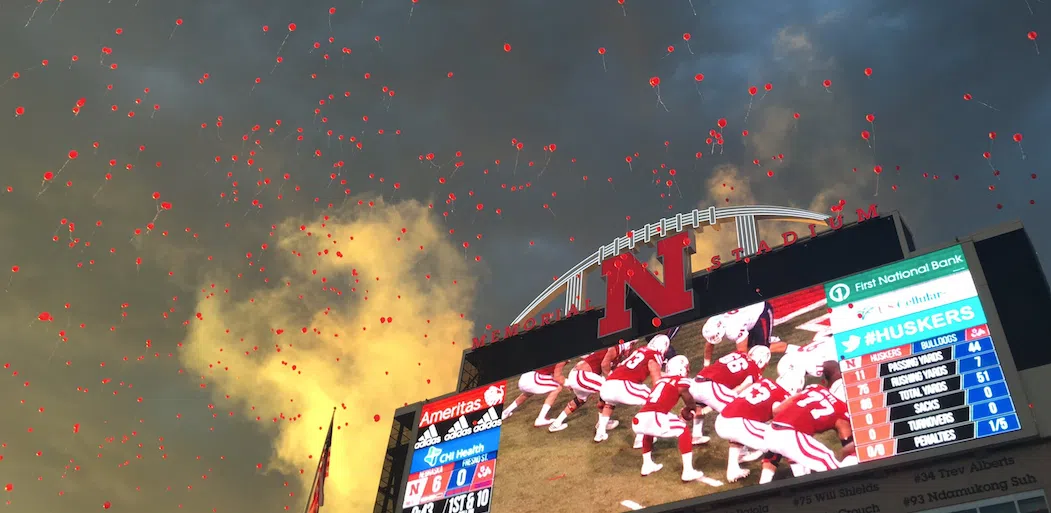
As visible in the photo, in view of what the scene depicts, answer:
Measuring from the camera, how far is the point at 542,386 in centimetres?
2430

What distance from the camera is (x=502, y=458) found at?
23.0 metres

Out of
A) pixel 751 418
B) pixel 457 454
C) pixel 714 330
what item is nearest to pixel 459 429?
pixel 457 454

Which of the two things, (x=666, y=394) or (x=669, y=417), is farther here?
(x=666, y=394)

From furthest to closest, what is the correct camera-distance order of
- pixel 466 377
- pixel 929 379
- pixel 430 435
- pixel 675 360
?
pixel 466 377 → pixel 430 435 → pixel 675 360 → pixel 929 379

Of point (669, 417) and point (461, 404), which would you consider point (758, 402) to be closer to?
point (669, 417)

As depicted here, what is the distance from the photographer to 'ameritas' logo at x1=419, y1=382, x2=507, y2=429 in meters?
25.3

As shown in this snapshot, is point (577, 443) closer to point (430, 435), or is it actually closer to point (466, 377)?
point (430, 435)

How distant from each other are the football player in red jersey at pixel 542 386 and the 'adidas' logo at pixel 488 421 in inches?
10.1

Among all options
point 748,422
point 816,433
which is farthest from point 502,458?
point 816,433

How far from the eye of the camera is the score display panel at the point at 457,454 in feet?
74.6

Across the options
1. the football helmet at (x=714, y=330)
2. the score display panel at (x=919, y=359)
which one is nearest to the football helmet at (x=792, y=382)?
the score display panel at (x=919, y=359)

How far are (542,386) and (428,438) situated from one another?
4190 mm

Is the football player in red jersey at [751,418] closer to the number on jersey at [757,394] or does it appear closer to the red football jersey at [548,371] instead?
the number on jersey at [757,394]

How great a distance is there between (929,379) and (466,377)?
16592mm
